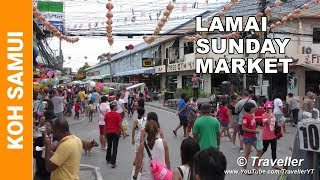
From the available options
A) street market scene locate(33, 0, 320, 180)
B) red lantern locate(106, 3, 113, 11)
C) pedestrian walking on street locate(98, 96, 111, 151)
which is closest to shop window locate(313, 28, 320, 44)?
street market scene locate(33, 0, 320, 180)

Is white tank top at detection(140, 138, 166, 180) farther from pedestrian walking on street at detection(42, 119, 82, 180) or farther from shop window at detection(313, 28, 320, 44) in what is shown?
shop window at detection(313, 28, 320, 44)

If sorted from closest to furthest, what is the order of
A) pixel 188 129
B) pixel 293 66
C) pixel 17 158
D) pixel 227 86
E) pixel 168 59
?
pixel 17 158 < pixel 188 129 < pixel 227 86 < pixel 293 66 < pixel 168 59

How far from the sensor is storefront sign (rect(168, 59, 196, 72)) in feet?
115

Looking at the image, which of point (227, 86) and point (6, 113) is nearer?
point (6, 113)

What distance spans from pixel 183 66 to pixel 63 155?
3272 cm

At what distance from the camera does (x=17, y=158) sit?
21.6 ft

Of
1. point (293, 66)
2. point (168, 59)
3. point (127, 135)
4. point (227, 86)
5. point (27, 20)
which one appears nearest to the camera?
point (27, 20)

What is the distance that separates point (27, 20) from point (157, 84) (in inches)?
1754

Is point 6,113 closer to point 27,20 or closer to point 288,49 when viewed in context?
point 27,20

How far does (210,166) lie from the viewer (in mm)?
3240

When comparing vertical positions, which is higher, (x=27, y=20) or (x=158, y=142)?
(x=27, y=20)

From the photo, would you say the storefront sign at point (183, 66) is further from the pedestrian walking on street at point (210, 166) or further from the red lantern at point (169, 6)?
the pedestrian walking on street at point (210, 166)

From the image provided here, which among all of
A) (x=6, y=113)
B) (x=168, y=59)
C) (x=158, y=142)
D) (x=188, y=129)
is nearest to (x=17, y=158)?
(x=6, y=113)

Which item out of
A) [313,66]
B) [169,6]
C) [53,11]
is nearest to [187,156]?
[169,6]
